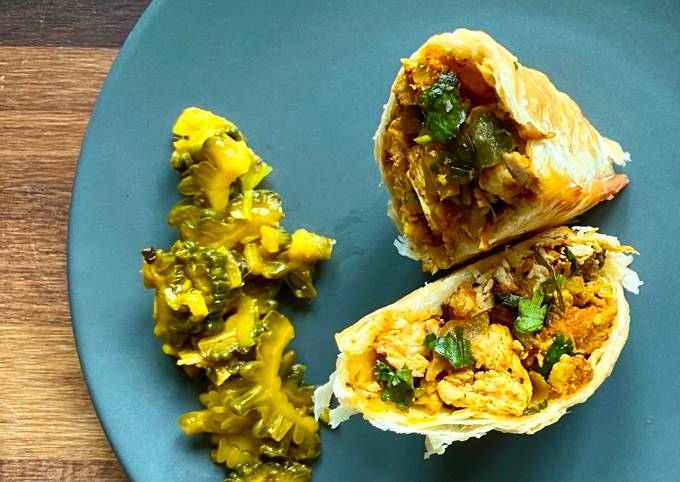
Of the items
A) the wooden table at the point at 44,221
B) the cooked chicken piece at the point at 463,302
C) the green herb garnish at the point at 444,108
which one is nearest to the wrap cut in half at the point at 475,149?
the green herb garnish at the point at 444,108

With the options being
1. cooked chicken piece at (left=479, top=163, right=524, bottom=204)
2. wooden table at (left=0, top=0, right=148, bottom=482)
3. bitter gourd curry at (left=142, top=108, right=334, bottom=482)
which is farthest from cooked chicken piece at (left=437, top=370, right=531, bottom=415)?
wooden table at (left=0, top=0, right=148, bottom=482)

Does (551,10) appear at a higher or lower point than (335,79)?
higher

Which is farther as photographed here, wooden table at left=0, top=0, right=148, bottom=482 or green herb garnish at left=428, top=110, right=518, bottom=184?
wooden table at left=0, top=0, right=148, bottom=482

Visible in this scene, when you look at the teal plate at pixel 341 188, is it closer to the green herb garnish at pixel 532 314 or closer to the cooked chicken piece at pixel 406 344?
the cooked chicken piece at pixel 406 344

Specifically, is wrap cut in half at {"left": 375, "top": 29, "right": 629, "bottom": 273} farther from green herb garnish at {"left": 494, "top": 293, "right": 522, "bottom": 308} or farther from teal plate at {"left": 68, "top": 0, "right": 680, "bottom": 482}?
teal plate at {"left": 68, "top": 0, "right": 680, "bottom": 482}

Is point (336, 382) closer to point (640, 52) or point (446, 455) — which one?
point (446, 455)

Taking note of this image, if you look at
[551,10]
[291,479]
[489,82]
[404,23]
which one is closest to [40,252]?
[291,479]
